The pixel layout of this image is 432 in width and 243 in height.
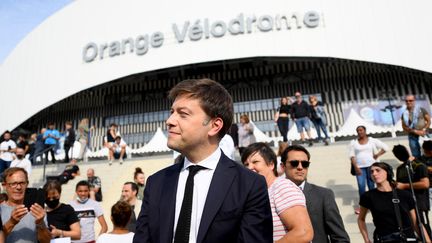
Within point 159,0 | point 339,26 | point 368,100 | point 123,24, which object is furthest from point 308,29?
point 123,24

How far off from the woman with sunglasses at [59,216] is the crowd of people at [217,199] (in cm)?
1

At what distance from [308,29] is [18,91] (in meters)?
19.0

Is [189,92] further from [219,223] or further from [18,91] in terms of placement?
[18,91]

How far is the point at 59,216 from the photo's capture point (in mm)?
3842

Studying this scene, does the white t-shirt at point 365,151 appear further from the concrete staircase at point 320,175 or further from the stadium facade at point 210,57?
the stadium facade at point 210,57

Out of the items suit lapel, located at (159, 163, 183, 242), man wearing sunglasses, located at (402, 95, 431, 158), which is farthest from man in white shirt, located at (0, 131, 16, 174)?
man wearing sunglasses, located at (402, 95, 431, 158)

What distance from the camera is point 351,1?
1808 centimetres

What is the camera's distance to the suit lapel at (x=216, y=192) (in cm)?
138

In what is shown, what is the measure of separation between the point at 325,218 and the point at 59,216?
2921 mm

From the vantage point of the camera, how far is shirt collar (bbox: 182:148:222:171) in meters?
→ 1.59

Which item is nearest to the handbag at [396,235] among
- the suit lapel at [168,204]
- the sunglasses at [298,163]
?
the sunglasses at [298,163]

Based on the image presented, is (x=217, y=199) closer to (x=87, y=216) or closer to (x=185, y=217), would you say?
(x=185, y=217)

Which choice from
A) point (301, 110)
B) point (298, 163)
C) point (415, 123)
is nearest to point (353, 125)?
point (301, 110)

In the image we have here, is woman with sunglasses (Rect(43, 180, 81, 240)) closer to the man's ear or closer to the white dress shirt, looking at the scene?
the white dress shirt
